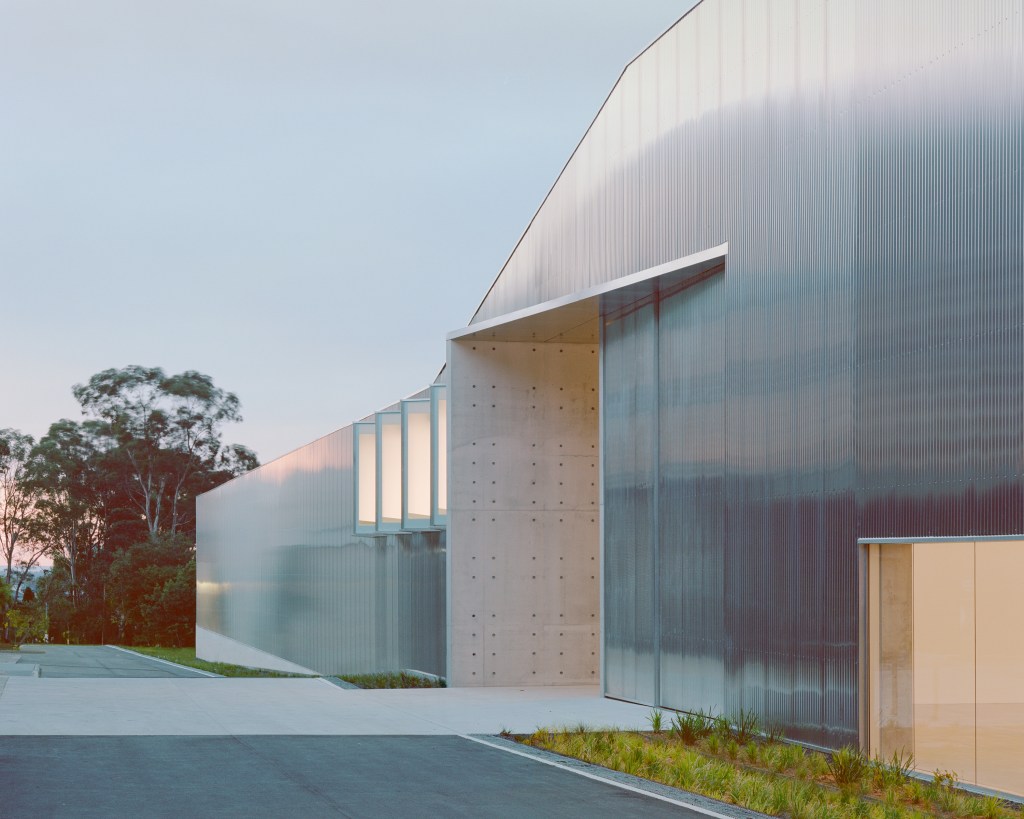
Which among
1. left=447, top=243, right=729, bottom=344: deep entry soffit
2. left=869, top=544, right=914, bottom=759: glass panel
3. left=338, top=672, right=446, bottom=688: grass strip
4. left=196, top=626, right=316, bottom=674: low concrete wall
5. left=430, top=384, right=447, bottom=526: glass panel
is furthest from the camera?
left=196, top=626, right=316, bottom=674: low concrete wall

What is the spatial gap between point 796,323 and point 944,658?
4.16 meters

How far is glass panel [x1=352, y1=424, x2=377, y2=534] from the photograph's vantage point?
28844 millimetres

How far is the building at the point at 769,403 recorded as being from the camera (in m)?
11.8

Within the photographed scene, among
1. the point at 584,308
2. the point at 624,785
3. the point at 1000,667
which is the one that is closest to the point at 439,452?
the point at 584,308

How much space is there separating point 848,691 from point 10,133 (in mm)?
49742

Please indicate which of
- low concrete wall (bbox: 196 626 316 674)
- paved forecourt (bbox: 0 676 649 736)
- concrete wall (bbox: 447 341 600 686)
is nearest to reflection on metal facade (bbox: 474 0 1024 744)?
paved forecourt (bbox: 0 676 649 736)

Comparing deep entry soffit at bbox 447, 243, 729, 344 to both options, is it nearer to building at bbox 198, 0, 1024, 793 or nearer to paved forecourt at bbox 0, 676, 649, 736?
building at bbox 198, 0, 1024, 793

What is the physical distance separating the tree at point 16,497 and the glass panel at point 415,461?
204 ft

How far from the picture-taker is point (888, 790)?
11.3m

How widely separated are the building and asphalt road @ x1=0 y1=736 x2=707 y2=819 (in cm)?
332

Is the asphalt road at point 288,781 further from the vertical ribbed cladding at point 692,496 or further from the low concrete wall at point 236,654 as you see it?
the low concrete wall at point 236,654

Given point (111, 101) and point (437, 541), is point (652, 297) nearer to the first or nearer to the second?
point (437, 541)

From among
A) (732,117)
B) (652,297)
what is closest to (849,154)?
(732,117)

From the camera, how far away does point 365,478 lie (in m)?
29.1
